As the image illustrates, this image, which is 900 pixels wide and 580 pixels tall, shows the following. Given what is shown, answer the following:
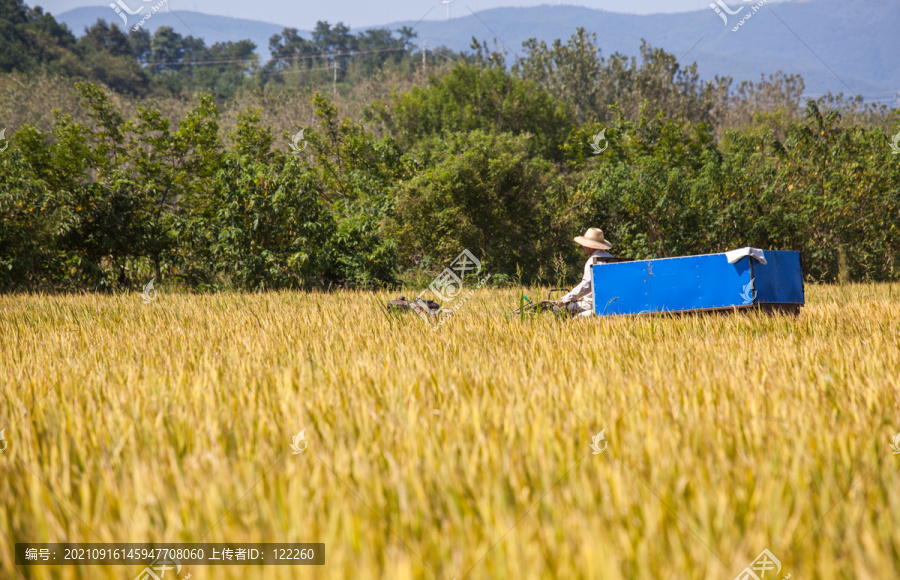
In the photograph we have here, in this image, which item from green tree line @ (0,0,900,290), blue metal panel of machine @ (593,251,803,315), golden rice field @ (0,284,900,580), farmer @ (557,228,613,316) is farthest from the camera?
green tree line @ (0,0,900,290)

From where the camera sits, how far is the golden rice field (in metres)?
1.43

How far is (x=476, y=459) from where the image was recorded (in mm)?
1893

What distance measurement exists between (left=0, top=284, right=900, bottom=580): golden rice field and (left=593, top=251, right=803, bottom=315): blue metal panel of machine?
155cm

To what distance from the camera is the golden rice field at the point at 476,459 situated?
1.43 meters

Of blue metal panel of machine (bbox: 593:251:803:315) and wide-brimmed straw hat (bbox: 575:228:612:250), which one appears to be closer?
blue metal panel of machine (bbox: 593:251:803:315)

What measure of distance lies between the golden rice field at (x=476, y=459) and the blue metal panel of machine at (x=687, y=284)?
5.09ft

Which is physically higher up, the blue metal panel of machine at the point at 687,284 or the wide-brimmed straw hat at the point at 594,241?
the wide-brimmed straw hat at the point at 594,241

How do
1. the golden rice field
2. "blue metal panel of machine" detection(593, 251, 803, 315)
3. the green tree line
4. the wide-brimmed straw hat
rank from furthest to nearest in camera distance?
the green tree line, the wide-brimmed straw hat, "blue metal panel of machine" detection(593, 251, 803, 315), the golden rice field

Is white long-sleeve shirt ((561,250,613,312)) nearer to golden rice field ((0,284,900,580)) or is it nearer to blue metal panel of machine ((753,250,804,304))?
blue metal panel of machine ((753,250,804,304))

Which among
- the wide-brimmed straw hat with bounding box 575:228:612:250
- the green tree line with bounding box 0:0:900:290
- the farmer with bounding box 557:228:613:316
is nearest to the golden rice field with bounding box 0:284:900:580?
the farmer with bounding box 557:228:613:316

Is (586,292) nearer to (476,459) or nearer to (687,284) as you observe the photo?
(687,284)

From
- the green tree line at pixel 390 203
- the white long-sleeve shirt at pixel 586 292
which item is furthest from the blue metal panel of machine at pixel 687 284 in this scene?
the green tree line at pixel 390 203

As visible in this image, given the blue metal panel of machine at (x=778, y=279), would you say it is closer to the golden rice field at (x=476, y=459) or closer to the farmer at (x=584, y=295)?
the farmer at (x=584, y=295)

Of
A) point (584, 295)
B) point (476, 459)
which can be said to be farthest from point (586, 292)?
point (476, 459)
